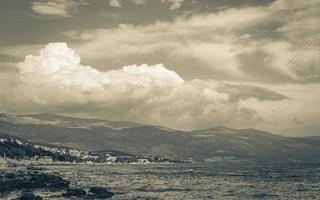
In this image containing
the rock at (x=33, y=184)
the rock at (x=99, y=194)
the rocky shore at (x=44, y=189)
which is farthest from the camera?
the rock at (x=33, y=184)

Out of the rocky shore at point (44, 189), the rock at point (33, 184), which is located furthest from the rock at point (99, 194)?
the rock at point (33, 184)

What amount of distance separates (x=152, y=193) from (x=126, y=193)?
7.65 meters

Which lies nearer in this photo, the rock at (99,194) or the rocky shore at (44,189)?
the rocky shore at (44,189)

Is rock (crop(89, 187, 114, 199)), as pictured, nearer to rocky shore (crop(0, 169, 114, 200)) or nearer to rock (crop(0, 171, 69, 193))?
rocky shore (crop(0, 169, 114, 200))

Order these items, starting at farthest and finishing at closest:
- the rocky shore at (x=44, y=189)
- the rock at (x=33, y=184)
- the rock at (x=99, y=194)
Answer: the rock at (x=33, y=184)
the rock at (x=99, y=194)
the rocky shore at (x=44, y=189)

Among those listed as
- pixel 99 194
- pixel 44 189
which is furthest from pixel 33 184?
pixel 99 194

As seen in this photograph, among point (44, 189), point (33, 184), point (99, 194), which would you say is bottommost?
point (99, 194)

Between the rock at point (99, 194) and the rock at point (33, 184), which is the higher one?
the rock at point (33, 184)

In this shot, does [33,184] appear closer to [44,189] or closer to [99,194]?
[44,189]

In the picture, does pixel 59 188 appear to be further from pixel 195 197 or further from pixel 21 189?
pixel 195 197

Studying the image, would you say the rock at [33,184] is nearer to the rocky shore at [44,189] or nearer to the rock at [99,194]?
the rocky shore at [44,189]

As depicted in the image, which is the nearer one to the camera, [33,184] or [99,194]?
[99,194]

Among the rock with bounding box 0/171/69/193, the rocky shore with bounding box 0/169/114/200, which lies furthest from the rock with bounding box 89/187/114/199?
the rock with bounding box 0/171/69/193

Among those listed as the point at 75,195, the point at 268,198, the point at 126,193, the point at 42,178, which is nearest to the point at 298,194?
the point at 268,198
